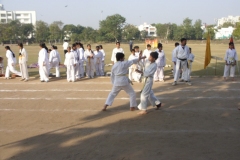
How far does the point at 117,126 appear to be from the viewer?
584 cm

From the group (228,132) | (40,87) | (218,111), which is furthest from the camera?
(40,87)

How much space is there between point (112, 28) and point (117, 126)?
68653 mm

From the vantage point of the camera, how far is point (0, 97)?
29.0ft

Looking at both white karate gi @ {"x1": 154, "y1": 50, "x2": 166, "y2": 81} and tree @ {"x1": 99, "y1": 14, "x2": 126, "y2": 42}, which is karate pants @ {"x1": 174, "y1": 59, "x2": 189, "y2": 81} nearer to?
white karate gi @ {"x1": 154, "y1": 50, "x2": 166, "y2": 81}

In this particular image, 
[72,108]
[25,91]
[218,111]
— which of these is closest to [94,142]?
[72,108]

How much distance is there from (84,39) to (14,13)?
54.3 metres

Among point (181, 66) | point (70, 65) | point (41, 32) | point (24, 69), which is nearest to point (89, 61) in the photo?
point (70, 65)

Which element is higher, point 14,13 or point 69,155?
point 14,13

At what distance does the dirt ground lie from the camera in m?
4.50

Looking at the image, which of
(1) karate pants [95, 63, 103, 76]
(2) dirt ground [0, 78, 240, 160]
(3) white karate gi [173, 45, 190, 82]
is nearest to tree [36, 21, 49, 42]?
(1) karate pants [95, 63, 103, 76]

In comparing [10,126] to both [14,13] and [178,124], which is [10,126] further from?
[14,13]

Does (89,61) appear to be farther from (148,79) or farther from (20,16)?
(20,16)

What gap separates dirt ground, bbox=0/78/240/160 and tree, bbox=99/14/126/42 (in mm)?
62725

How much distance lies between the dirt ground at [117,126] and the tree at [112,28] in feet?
206
